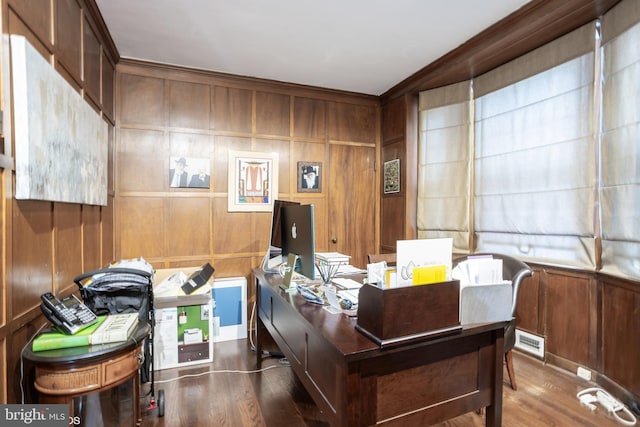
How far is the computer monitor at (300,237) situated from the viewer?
175 cm

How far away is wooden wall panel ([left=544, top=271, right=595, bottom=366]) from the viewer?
94.8 inches

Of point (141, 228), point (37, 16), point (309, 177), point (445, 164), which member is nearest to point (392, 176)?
point (445, 164)

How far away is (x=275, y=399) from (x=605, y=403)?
2.21 m

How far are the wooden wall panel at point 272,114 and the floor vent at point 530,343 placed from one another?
3.17 metres

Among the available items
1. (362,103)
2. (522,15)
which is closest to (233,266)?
(362,103)

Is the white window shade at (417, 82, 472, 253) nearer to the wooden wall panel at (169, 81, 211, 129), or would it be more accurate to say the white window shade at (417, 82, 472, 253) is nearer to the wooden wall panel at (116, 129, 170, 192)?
the wooden wall panel at (169, 81, 211, 129)

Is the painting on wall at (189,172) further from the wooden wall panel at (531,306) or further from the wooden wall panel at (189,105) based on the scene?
the wooden wall panel at (531,306)

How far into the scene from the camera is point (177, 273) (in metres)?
2.88

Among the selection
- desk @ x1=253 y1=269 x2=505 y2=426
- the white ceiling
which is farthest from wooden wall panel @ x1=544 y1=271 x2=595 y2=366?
the white ceiling

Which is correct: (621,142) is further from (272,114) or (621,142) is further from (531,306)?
(272,114)

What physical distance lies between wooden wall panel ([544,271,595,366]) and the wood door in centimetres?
204

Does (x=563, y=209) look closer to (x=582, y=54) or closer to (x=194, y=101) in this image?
(x=582, y=54)

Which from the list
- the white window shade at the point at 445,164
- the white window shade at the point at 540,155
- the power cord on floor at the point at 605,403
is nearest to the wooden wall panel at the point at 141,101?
the white window shade at the point at 445,164

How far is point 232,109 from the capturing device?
348cm
